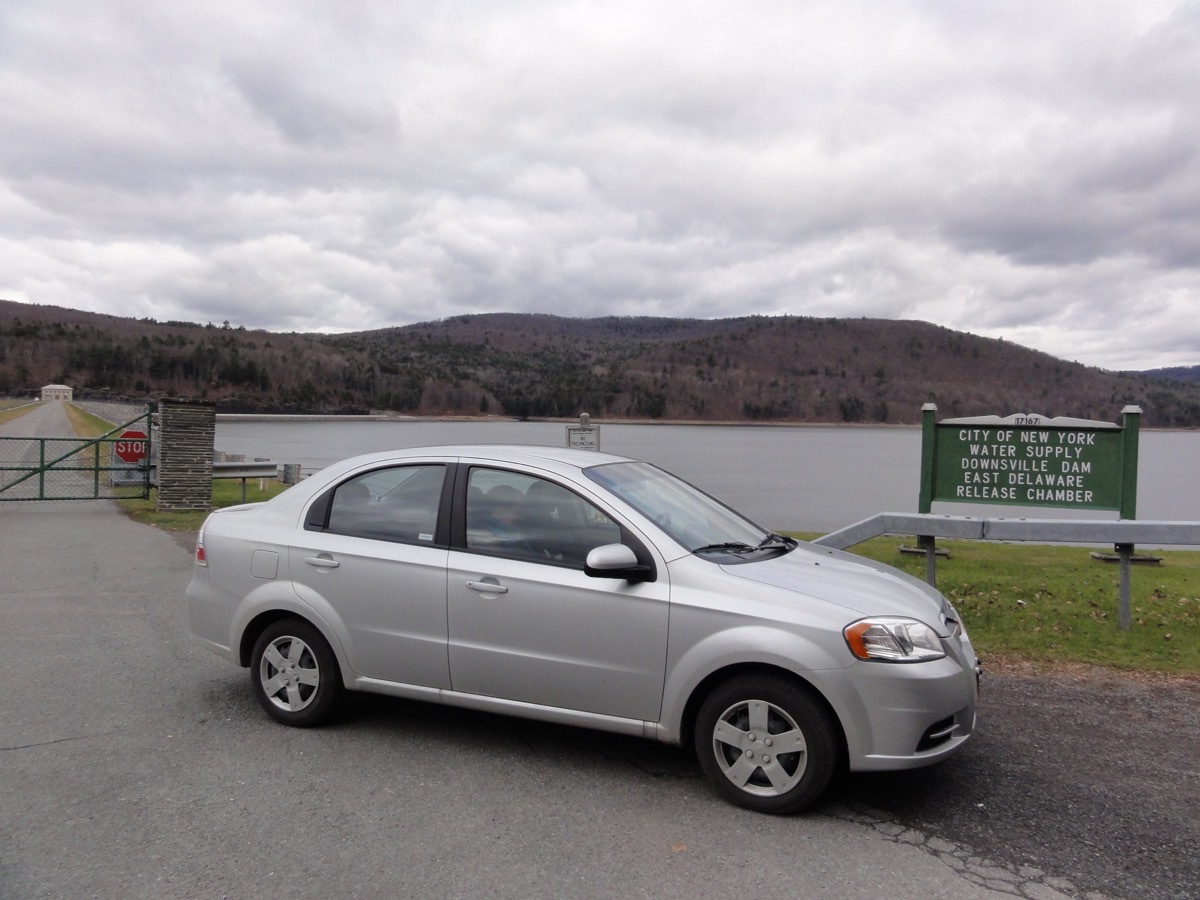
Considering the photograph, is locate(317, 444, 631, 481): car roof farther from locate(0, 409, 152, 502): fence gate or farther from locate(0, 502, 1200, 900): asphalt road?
locate(0, 409, 152, 502): fence gate

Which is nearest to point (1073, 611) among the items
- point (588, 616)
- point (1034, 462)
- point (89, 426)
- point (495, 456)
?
point (1034, 462)

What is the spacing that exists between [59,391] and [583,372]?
66.3 metres

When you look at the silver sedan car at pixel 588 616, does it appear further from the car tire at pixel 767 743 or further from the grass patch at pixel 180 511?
the grass patch at pixel 180 511

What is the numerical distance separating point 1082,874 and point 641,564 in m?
2.12

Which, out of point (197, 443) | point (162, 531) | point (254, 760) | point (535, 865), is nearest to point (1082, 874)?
point (535, 865)

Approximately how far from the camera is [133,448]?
1828 centimetres

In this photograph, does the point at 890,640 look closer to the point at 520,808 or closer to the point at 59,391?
the point at 520,808

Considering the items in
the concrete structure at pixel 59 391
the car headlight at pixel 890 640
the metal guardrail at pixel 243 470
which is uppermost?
the concrete structure at pixel 59 391

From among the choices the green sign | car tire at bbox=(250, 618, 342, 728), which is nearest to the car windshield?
car tire at bbox=(250, 618, 342, 728)

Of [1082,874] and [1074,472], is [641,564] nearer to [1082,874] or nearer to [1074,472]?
[1082,874]

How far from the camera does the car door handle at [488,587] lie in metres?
4.55

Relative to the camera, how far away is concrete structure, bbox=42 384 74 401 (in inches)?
3265

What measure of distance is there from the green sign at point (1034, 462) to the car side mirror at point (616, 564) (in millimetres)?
5805

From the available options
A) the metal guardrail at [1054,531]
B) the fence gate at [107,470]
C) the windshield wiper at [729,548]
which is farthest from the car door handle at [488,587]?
the fence gate at [107,470]
